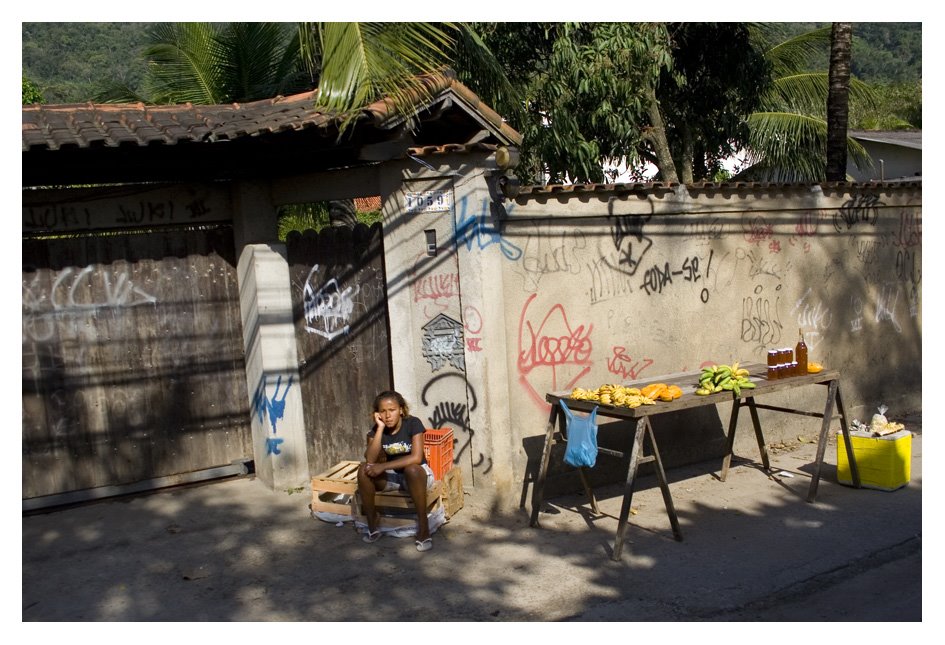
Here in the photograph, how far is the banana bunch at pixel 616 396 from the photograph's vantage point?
238 inches

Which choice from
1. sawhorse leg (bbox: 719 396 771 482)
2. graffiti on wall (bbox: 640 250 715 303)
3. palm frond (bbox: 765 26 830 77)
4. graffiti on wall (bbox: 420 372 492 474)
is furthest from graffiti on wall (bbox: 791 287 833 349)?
palm frond (bbox: 765 26 830 77)

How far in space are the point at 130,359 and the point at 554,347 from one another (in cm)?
363

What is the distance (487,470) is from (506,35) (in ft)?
23.7

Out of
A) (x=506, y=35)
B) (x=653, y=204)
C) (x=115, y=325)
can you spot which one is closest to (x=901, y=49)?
(x=506, y=35)

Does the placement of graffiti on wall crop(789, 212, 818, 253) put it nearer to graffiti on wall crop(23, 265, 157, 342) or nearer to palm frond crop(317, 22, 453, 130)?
palm frond crop(317, 22, 453, 130)

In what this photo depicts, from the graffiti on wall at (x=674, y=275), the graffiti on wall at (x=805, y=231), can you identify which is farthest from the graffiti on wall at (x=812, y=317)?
the graffiti on wall at (x=674, y=275)

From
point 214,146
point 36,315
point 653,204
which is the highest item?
point 214,146

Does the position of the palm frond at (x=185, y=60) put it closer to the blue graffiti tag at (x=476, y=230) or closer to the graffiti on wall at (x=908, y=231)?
the blue graffiti tag at (x=476, y=230)

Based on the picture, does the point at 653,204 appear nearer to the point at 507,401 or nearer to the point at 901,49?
the point at 507,401

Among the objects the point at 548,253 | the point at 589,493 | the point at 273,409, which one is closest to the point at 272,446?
the point at 273,409

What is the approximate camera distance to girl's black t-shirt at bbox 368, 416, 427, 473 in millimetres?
6281

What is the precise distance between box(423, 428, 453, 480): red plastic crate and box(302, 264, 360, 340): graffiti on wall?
1.37m

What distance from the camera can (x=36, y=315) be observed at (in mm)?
6992

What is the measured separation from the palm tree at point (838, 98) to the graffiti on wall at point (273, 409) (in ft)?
22.7
